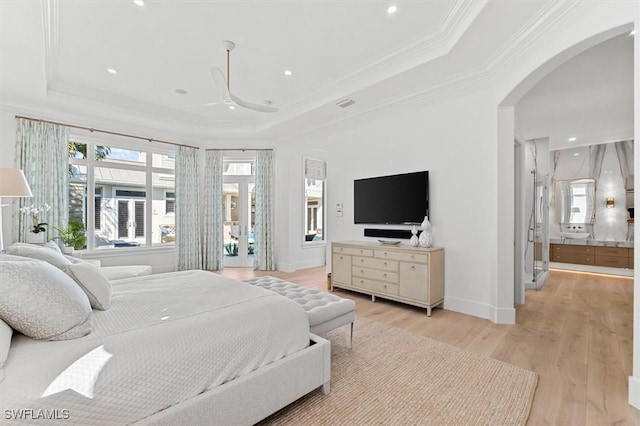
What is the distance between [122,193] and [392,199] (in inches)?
193

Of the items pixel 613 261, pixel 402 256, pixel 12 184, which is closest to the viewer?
pixel 12 184

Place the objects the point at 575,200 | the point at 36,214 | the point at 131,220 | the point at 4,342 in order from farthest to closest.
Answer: the point at 575,200, the point at 131,220, the point at 36,214, the point at 4,342

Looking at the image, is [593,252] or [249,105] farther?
[593,252]

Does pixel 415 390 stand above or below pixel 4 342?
below

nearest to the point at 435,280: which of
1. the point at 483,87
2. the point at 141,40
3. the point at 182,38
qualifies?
the point at 483,87

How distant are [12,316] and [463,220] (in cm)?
395

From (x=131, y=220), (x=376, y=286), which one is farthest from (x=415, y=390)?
(x=131, y=220)

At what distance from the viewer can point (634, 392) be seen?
1868mm

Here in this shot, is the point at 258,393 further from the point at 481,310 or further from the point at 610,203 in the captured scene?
the point at 610,203

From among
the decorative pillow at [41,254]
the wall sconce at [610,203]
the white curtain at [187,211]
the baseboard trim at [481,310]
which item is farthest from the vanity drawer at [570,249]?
the decorative pillow at [41,254]

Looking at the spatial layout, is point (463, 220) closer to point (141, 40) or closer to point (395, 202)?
point (395, 202)

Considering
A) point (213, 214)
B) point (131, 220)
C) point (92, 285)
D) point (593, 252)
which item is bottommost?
point (593, 252)

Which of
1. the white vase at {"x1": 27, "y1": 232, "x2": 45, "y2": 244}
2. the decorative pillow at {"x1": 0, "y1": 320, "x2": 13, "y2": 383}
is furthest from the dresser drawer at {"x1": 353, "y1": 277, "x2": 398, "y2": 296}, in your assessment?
the white vase at {"x1": 27, "y1": 232, "x2": 45, "y2": 244}

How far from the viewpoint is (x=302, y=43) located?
3252 mm
